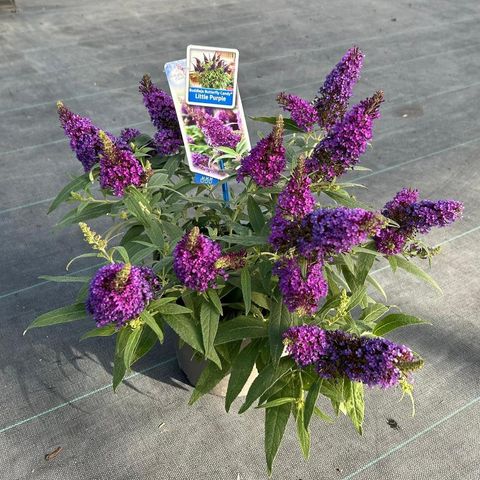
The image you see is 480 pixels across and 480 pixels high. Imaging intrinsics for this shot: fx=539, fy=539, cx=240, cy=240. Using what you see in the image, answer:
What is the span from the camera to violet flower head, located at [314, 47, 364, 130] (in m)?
1.56

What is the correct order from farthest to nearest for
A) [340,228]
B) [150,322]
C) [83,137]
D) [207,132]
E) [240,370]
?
[207,132] < [83,137] < [240,370] < [150,322] < [340,228]

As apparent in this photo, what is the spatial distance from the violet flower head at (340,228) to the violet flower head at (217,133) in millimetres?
686

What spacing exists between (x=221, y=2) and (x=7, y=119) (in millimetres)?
3761

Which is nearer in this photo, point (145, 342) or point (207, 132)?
point (145, 342)

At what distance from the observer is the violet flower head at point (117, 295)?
1.16 meters

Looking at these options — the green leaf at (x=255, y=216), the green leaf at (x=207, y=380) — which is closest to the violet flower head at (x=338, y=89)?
the green leaf at (x=255, y=216)

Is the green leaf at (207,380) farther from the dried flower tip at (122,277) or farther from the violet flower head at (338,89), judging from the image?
the violet flower head at (338,89)

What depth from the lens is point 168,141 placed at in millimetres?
1757

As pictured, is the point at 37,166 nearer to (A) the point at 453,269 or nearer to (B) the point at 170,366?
(B) the point at 170,366

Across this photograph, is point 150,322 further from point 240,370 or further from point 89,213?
point 89,213

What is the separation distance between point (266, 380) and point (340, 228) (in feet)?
1.61

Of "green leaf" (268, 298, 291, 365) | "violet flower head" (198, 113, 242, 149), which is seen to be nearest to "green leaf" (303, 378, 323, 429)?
"green leaf" (268, 298, 291, 365)

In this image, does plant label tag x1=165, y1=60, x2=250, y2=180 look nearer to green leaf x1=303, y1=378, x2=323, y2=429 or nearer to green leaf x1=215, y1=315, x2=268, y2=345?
green leaf x1=215, y1=315, x2=268, y2=345

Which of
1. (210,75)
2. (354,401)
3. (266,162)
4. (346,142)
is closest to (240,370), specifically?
(354,401)
